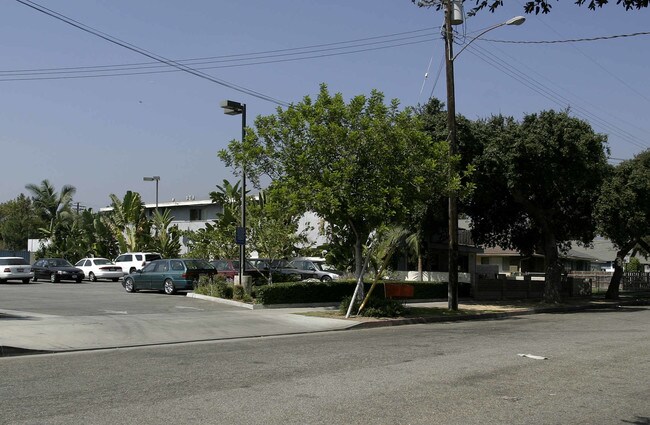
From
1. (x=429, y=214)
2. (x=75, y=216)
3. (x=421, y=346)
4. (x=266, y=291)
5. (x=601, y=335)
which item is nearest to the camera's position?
(x=421, y=346)

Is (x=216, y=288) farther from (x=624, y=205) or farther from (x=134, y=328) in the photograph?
(x=624, y=205)

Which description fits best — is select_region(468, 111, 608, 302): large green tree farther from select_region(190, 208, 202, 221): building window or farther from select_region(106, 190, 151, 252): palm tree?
select_region(190, 208, 202, 221): building window

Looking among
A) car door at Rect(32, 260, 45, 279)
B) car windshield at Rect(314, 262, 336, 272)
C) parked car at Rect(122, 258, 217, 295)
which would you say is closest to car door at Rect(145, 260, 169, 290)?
parked car at Rect(122, 258, 217, 295)

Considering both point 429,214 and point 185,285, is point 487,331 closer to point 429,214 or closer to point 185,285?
point 429,214

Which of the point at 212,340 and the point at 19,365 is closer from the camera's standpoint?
the point at 19,365

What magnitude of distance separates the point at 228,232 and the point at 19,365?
23.3 m

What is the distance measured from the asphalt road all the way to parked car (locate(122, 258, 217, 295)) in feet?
39.7

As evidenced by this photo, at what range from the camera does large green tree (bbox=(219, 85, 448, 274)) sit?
18.9m

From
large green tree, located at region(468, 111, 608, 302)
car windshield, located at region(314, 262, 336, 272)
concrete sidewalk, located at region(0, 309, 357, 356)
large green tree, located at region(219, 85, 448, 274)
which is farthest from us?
car windshield, located at region(314, 262, 336, 272)

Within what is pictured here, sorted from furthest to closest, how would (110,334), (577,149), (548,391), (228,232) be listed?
(228,232)
(577,149)
(110,334)
(548,391)

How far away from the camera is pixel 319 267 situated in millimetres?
35594

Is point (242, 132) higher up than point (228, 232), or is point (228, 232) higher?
point (242, 132)

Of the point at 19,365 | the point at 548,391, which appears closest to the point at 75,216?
the point at 19,365

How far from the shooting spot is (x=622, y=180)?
2967 cm
